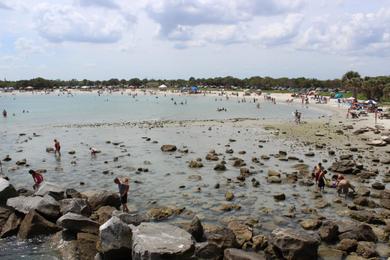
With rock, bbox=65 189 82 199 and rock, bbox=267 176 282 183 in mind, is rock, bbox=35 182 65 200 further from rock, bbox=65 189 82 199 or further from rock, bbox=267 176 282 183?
rock, bbox=267 176 282 183

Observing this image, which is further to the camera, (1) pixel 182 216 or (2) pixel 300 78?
(2) pixel 300 78

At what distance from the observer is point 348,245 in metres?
19.6

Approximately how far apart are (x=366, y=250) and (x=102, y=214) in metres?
13.5

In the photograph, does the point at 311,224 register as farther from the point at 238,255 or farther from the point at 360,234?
the point at 238,255

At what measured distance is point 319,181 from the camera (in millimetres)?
30516

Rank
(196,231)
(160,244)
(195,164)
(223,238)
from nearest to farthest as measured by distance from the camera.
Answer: (160,244), (223,238), (196,231), (195,164)

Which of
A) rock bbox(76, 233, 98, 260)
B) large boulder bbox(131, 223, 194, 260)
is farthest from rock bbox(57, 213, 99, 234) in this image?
large boulder bbox(131, 223, 194, 260)

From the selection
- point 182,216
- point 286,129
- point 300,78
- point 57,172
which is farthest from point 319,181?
point 300,78

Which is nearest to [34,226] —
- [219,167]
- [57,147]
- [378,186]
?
[219,167]

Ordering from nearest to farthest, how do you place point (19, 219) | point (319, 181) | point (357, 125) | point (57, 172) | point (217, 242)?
point (217, 242) < point (19, 219) < point (319, 181) < point (57, 172) < point (357, 125)

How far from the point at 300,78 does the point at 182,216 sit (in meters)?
183

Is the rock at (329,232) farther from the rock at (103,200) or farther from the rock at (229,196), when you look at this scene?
the rock at (103,200)

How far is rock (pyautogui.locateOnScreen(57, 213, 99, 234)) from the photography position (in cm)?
2114

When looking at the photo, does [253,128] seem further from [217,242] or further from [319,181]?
[217,242]
